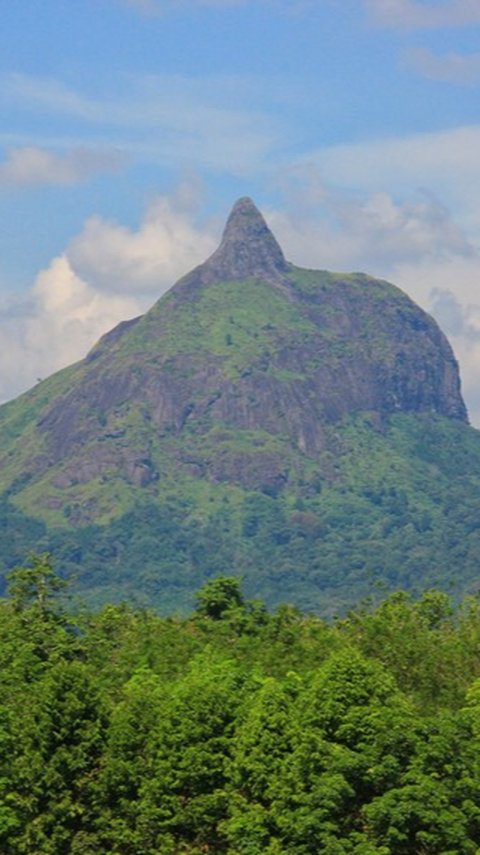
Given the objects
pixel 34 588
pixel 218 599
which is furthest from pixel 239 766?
pixel 218 599

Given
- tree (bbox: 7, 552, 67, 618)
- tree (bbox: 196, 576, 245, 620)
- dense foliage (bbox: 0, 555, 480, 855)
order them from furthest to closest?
1. tree (bbox: 196, 576, 245, 620)
2. tree (bbox: 7, 552, 67, 618)
3. dense foliage (bbox: 0, 555, 480, 855)

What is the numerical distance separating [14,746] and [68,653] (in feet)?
84.3

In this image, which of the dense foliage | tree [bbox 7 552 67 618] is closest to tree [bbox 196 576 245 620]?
tree [bbox 7 552 67 618]

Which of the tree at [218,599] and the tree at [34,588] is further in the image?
the tree at [218,599]

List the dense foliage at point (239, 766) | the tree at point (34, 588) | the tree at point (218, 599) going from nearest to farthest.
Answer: the dense foliage at point (239, 766)
the tree at point (34, 588)
the tree at point (218, 599)

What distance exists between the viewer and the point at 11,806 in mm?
77938

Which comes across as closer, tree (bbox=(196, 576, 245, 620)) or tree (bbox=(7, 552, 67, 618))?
tree (bbox=(7, 552, 67, 618))

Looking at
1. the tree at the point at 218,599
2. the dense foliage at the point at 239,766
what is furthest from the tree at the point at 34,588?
the dense foliage at the point at 239,766

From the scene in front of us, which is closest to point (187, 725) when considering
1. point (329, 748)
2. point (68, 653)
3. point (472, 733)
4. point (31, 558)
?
point (329, 748)

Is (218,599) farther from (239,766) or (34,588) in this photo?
(239,766)

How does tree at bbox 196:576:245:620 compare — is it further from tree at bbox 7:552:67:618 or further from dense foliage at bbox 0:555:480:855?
dense foliage at bbox 0:555:480:855

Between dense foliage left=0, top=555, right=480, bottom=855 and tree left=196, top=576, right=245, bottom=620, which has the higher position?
tree left=196, top=576, right=245, bottom=620

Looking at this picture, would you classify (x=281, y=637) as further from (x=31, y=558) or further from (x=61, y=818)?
(x=61, y=818)

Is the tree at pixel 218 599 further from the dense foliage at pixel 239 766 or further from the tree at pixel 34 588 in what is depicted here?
the dense foliage at pixel 239 766
